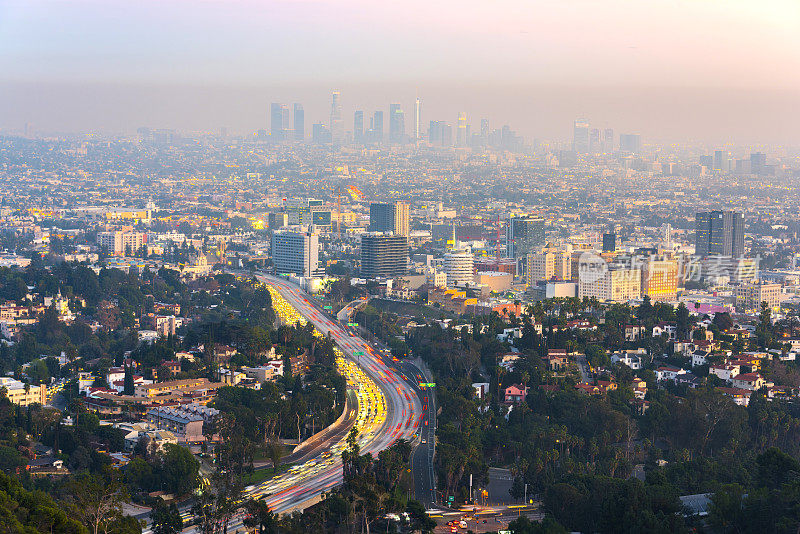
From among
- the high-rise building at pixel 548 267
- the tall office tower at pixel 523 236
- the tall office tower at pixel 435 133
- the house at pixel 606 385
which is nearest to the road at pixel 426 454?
the house at pixel 606 385

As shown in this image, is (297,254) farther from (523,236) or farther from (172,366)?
(172,366)

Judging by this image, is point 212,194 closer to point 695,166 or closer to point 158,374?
point 695,166

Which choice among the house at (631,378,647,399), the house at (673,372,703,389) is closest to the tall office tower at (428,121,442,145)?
the house at (673,372,703,389)

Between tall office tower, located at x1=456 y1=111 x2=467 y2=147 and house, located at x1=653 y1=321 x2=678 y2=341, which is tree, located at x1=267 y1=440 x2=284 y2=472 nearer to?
house, located at x1=653 y1=321 x2=678 y2=341

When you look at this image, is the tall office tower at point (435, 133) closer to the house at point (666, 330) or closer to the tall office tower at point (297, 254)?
the tall office tower at point (297, 254)

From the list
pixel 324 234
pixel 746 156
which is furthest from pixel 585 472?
pixel 746 156

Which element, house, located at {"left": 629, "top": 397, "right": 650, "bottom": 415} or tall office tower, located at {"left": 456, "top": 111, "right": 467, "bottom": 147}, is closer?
house, located at {"left": 629, "top": 397, "right": 650, "bottom": 415}

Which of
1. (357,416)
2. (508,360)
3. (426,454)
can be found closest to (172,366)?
(357,416)
